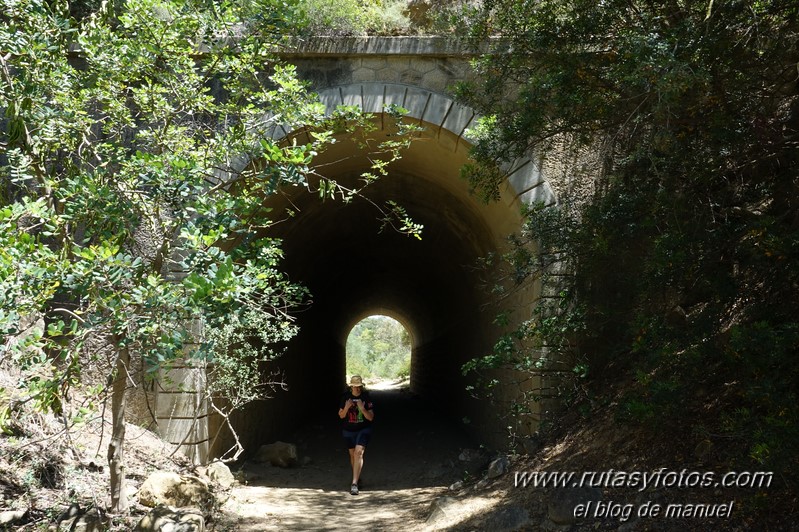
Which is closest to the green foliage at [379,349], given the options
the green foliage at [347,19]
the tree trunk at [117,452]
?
the green foliage at [347,19]

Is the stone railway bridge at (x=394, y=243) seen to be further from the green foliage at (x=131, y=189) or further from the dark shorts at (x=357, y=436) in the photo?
the dark shorts at (x=357, y=436)

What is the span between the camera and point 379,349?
39.9m

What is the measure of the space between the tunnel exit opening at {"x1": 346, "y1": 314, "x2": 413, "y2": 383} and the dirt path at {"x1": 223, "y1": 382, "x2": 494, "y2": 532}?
24139mm

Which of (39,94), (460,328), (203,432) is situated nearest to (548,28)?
(39,94)

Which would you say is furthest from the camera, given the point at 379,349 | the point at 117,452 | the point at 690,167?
the point at 379,349

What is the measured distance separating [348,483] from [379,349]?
31.9 metres

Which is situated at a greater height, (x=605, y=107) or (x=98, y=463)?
(x=605, y=107)

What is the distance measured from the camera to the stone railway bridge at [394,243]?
6988 mm

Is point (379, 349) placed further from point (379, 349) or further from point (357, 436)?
point (357, 436)

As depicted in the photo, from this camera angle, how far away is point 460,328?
40.8 feet

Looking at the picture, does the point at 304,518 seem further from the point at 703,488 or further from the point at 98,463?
the point at 703,488

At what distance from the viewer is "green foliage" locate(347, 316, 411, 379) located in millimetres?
37562

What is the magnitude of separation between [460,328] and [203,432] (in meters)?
6.47

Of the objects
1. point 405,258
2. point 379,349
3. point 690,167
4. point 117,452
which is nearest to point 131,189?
point 117,452
